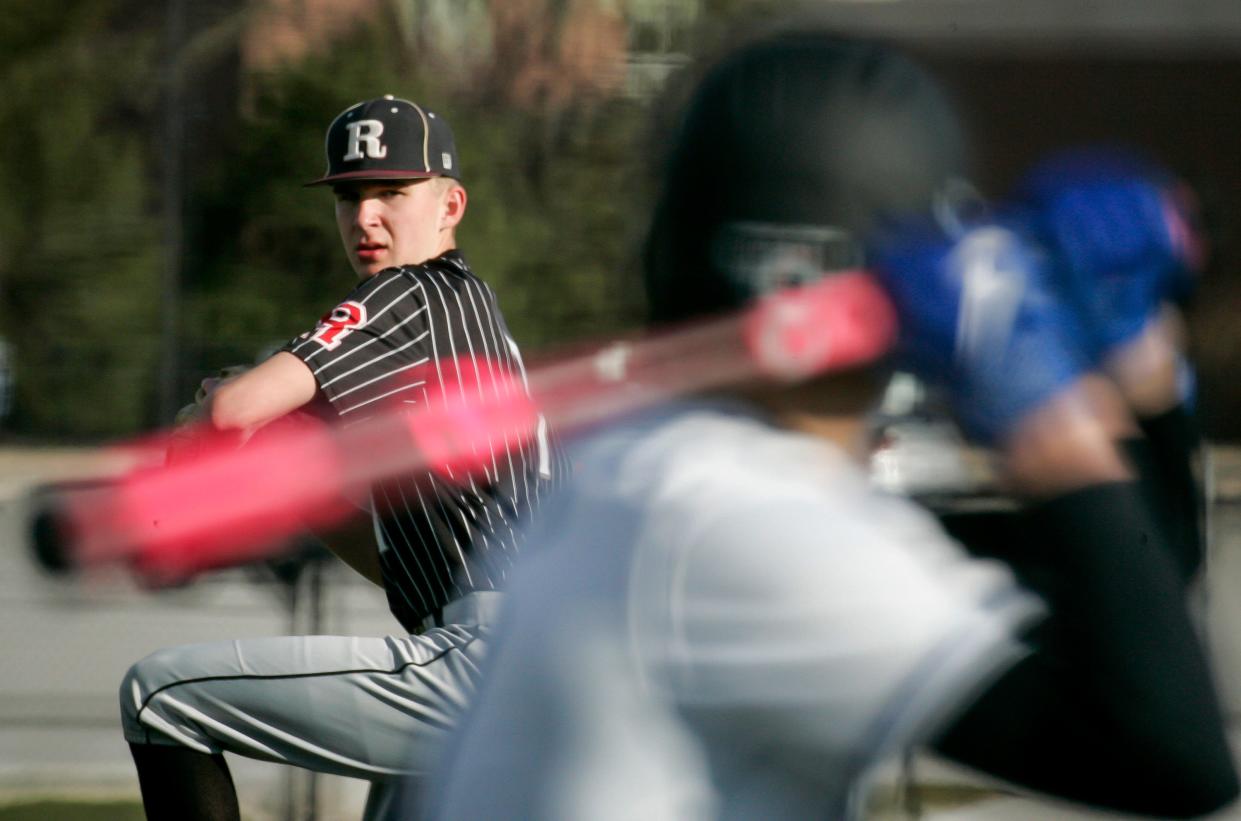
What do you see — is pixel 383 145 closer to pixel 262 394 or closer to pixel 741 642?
pixel 262 394

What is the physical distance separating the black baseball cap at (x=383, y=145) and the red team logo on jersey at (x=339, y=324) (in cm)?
28

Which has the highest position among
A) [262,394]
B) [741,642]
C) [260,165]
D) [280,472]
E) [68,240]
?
[741,642]

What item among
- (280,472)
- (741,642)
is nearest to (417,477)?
(280,472)

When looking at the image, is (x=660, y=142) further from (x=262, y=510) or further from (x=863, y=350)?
(x=262, y=510)

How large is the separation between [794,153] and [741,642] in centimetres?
39

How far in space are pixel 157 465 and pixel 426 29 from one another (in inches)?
870

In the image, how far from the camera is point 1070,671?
119 cm

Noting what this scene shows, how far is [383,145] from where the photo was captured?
9.52 ft

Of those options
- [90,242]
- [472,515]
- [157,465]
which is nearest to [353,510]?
[472,515]

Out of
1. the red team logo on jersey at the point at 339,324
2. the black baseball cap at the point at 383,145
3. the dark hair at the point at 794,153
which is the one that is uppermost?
the dark hair at the point at 794,153

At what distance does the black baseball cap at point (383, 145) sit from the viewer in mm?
2893

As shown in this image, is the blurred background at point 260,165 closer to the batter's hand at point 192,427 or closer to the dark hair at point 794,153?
the batter's hand at point 192,427

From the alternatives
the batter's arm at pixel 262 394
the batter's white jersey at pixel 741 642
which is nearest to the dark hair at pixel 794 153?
the batter's white jersey at pixel 741 642

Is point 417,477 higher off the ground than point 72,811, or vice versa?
point 417,477
